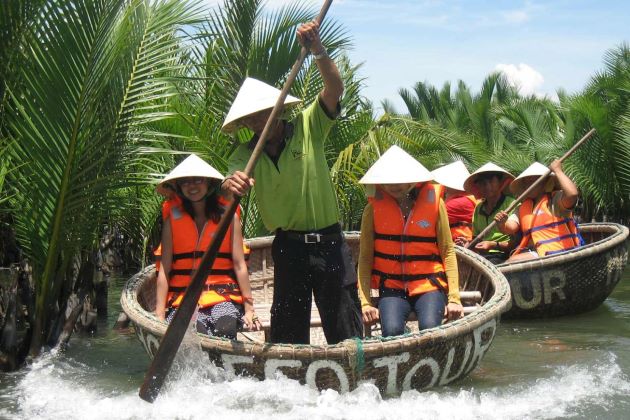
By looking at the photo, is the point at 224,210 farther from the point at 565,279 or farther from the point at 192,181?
the point at 565,279

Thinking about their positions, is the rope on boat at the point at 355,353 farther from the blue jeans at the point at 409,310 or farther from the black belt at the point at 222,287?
the black belt at the point at 222,287

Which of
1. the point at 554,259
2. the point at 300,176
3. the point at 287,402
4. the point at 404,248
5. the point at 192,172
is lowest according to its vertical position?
the point at 287,402

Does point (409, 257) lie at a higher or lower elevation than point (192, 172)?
lower

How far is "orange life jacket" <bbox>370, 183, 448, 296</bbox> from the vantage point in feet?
17.7

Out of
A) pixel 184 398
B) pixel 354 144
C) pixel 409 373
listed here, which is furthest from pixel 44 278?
pixel 354 144

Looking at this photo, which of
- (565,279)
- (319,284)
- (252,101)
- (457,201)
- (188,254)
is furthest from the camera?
(457,201)

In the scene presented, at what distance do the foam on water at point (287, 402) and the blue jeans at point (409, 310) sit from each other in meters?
0.42

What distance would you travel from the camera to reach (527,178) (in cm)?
865

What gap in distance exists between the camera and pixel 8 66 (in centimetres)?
583

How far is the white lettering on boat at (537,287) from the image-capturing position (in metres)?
7.96

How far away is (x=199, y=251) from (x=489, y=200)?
3.97m

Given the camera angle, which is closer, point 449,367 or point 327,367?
point 327,367

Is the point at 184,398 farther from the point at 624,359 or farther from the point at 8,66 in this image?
the point at 624,359

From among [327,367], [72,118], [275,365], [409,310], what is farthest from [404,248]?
[72,118]
